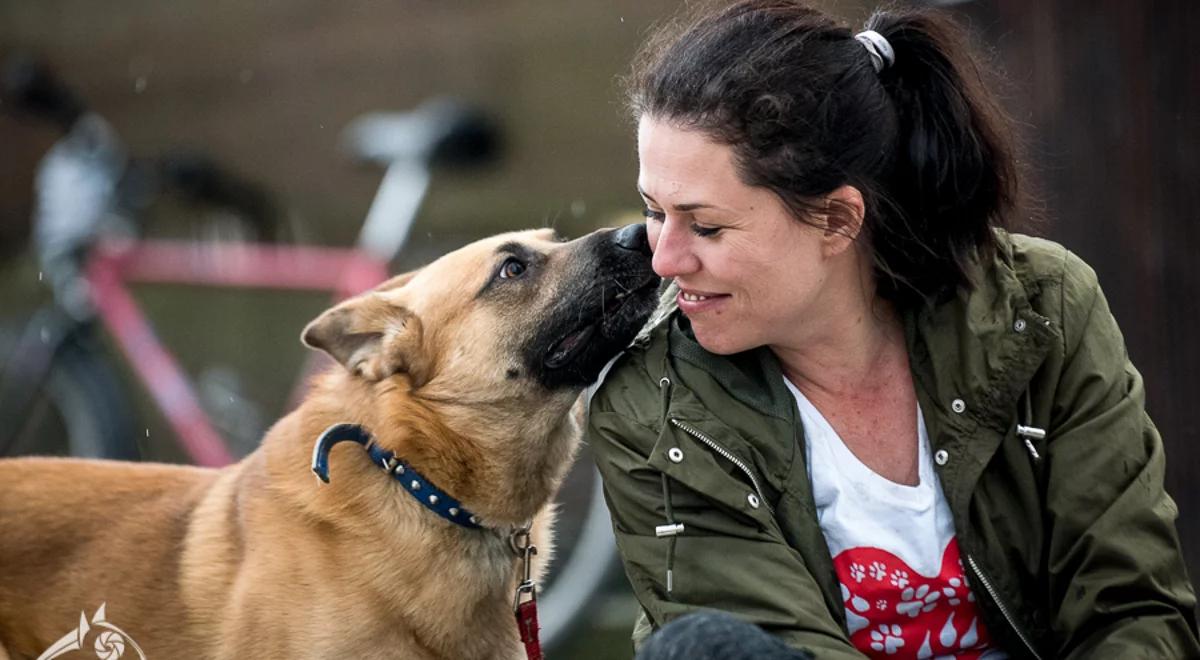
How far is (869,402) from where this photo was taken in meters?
2.25

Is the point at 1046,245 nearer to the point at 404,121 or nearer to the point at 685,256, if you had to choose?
the point at 685,256

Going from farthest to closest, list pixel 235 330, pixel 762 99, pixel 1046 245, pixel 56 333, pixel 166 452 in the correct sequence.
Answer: pixel 235 330
pixel 166 452
pixel 56 333
pixel 1046 245
pixel 762 99

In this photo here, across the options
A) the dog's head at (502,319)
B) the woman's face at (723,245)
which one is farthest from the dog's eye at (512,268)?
the woman's face at (723,245)

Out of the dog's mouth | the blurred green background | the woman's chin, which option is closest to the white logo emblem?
the dog's mouth

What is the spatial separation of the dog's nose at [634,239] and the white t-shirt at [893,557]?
2.20ft

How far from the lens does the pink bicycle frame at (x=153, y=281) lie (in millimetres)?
4465

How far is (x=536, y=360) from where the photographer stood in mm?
2816

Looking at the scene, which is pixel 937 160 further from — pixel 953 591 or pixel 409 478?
pixel 409 478

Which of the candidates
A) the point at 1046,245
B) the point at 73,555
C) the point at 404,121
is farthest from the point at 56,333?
the point at 1046,245

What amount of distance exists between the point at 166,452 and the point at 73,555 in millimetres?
1950

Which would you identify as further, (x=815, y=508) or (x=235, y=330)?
(x=235, y=330)

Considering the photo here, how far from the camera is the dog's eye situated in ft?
9.45

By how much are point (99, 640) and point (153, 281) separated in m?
2.31

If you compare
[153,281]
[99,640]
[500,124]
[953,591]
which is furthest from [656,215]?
[153,281]
